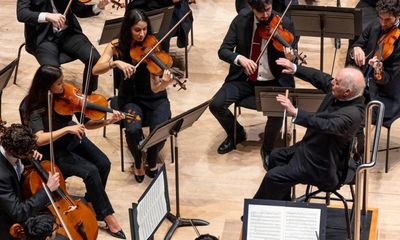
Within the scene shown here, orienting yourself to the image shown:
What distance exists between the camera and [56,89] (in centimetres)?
575

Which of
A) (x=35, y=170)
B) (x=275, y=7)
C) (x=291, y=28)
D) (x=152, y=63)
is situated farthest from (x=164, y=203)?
(x=275, y=7)

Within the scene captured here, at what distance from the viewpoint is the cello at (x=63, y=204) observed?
5.32m

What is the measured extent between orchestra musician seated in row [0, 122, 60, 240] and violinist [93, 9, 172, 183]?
4.17 ft

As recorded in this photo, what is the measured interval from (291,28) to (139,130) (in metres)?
1.39

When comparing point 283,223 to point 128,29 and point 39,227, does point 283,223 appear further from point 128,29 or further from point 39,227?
point 128,29

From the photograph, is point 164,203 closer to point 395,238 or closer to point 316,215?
point 316,215

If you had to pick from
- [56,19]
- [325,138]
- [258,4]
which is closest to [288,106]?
[325,138]

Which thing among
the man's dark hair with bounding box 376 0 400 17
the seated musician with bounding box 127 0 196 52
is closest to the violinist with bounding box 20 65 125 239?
the seated musician with bounding box 127 0 196 52

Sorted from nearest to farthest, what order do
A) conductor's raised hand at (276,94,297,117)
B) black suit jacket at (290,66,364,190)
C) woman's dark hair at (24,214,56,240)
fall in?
woman's dark hair at (24,214,56,240) → black suit jacket at (290,66,364,190) → conductor's raised hand at (276,94,297,117)

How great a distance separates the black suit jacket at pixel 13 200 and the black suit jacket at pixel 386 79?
8.53 feet

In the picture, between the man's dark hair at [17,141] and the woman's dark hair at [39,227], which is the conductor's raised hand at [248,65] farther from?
the woman's dark hair at [39,227]

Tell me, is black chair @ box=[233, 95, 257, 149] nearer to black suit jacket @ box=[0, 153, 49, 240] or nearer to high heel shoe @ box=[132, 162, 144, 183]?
high heel shoe @ box=[132, 162, 144, 183]

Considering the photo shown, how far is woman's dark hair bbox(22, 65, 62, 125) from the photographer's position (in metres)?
5.70

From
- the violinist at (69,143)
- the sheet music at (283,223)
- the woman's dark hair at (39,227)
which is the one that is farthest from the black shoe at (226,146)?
the woman's dark hair at (39,227)
